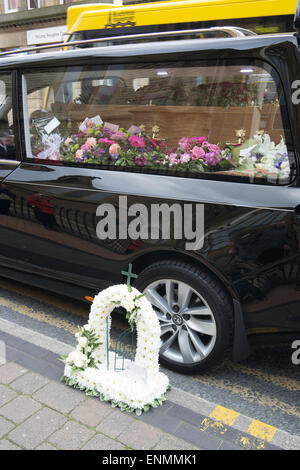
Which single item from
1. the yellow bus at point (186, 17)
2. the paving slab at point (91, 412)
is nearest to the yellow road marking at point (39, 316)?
the paving slab at point (91, 412)

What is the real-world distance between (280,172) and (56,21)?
16.0 metres

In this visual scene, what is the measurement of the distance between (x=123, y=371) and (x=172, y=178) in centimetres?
120

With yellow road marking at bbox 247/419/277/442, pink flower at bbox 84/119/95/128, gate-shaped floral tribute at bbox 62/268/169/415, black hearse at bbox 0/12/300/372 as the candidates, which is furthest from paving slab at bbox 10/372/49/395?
pink flower at bbox 84/119/95/128

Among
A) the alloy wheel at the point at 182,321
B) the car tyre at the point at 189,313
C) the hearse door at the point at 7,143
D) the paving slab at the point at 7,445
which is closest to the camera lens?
the paving slab at the point at 7,445

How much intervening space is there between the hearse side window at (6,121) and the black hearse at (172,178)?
22 millimetres

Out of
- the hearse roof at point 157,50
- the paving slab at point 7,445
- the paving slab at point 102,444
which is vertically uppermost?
the hearse roof at point 157,50

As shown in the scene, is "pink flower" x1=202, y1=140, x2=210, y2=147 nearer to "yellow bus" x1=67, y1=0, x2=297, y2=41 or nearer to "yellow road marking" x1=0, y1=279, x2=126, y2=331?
"yellow bus" x1=67, y1=0, x2=297, y2=41

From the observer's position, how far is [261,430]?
7.39ft

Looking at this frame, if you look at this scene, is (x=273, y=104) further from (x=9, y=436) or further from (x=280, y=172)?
(x=9, y=436)

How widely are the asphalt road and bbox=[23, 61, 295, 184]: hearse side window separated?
1.15 metres

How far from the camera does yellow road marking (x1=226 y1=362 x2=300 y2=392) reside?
278cm

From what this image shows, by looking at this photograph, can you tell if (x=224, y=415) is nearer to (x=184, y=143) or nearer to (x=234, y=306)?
(x=234, y=306)

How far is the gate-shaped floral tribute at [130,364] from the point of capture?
2350mm

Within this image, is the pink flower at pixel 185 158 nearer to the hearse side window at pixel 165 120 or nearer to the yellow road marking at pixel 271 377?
the hearse side window at pixel 165 120
